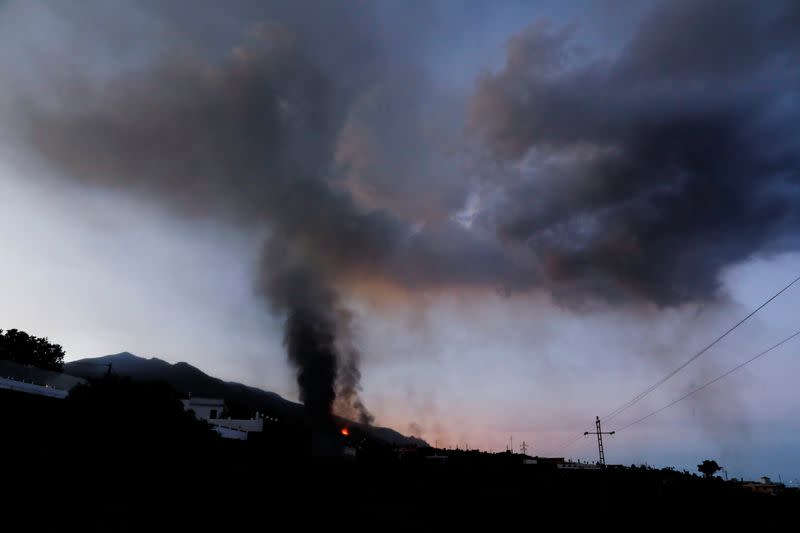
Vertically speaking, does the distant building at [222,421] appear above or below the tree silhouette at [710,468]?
below

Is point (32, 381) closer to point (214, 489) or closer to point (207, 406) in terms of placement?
point (214, 489)

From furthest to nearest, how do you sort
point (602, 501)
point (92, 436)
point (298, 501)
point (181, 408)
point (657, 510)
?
point (181, 408)
point (602, 501)
point (657, 510)
point (92, 436)
point (298, 501)

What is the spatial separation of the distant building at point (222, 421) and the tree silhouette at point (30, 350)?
135 feet

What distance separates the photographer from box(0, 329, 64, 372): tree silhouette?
95.3m

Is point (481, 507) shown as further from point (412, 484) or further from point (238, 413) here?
point (238, 413)

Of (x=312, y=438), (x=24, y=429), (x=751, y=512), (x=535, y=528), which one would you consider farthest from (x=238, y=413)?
(x=751, y=512)

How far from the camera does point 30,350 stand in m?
100

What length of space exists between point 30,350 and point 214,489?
326 ft

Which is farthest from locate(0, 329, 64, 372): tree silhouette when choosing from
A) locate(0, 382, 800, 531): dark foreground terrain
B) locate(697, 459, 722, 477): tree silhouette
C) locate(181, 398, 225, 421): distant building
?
locate(697, 459, 722, 477): tree silhouette

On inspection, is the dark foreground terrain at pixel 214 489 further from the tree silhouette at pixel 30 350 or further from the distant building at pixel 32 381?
the tree silhouette at pixel 30 350

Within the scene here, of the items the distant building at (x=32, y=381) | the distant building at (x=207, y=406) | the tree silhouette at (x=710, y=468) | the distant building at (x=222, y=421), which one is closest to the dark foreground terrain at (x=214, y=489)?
the distant building at (x=222, y=421)

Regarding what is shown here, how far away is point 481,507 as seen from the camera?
3925cm

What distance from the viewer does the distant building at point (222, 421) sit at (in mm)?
66250

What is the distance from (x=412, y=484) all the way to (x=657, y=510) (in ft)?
85.5
